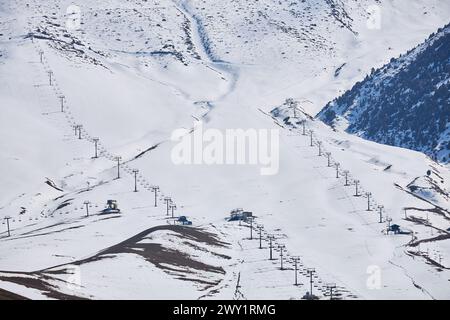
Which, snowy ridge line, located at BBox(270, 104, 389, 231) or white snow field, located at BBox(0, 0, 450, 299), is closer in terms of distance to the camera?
white snow field, located at BBox(0, 0, 450, 299)

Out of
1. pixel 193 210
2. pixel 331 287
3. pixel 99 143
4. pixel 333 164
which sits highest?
pixel 99 143

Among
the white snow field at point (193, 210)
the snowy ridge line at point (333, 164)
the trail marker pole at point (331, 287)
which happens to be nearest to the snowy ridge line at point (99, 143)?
the white snow field at point (193, 210)

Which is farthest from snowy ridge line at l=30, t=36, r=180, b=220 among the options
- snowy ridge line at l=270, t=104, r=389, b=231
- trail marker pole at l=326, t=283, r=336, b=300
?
trail marker pole at l=326, t=283, r=336, b=300

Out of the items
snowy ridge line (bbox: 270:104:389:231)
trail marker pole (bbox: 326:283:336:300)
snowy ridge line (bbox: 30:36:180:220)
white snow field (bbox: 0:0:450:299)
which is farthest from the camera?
snowy ridge line (bbox: 30:36:180:220)

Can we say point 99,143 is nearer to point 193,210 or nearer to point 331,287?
point 193,210

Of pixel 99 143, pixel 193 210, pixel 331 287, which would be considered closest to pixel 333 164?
pixel 193 210

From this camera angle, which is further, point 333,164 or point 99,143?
point 99,143

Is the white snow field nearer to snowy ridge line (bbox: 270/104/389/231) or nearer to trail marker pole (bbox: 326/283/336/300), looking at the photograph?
snowy ridge line (bbox: 270/104/389/231)

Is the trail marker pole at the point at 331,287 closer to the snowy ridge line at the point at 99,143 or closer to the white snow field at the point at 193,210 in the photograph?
the white snow field at the point at 193,210

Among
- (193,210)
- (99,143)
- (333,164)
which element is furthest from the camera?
(99,143)

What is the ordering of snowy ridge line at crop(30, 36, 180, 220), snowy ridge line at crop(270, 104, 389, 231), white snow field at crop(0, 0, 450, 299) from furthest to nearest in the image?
snowy ridge line at crop(30, 36, 180, 220) < snowy ridge line at crop(270, 104, 389, 231) < white snow field at crop(0, 0, 450, 299)
